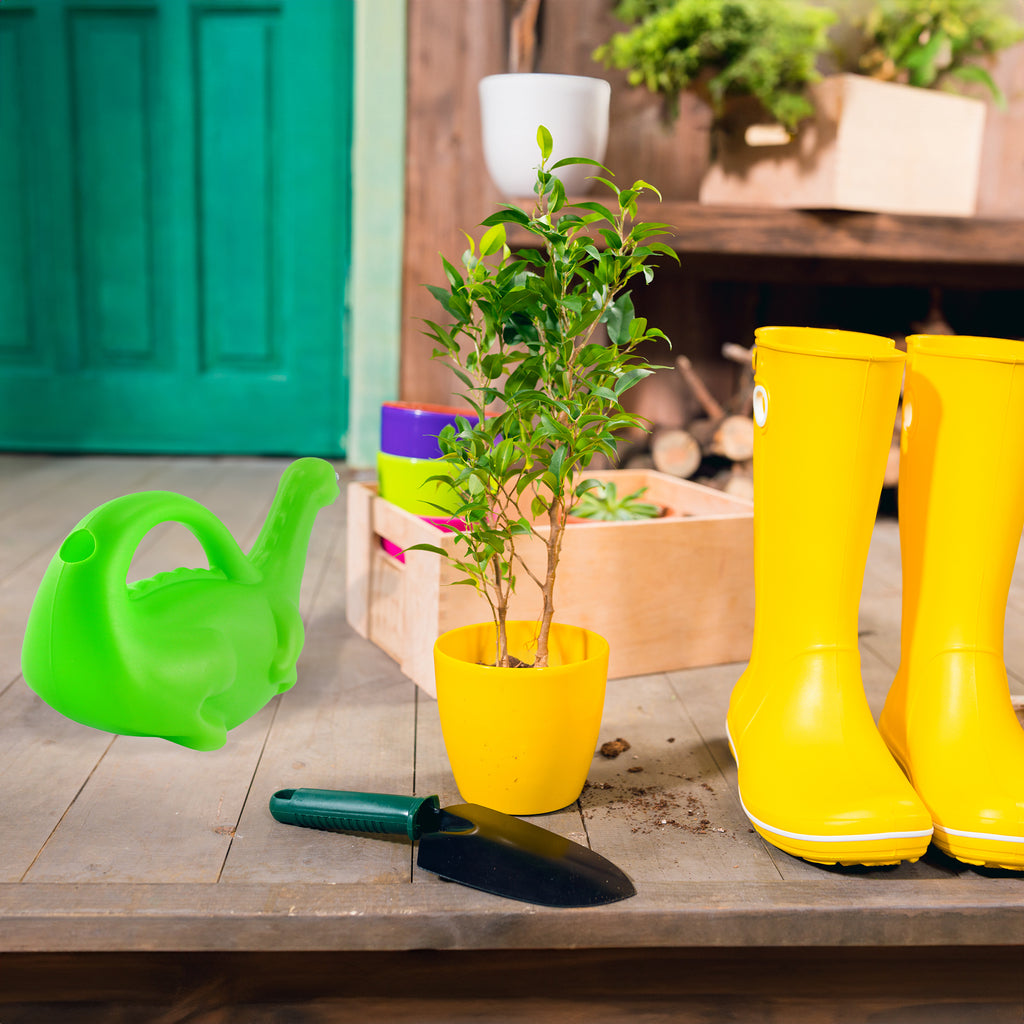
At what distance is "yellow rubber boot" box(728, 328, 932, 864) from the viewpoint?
0.77m

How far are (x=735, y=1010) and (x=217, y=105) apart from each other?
94.0 inches

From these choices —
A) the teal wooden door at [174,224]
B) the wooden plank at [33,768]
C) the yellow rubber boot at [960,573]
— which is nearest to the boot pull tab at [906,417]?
the yellow rubber boot at [960,573]

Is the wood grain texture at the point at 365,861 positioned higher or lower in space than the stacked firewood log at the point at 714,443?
lower

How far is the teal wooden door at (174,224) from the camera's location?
2.46m

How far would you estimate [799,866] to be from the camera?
2.62ft

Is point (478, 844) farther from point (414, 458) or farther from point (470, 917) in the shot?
point (414, 458)

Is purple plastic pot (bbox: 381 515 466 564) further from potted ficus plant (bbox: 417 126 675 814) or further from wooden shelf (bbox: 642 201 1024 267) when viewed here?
wooden shelf (bbox: 642 201 1024 267)

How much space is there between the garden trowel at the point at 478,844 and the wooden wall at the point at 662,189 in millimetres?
1625

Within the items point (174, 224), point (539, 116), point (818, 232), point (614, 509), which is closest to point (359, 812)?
point (614, 509)


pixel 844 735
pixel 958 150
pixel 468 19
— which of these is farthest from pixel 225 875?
pixel 468 19

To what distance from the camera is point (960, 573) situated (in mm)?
854

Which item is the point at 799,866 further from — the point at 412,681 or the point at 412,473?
the point at 412,473

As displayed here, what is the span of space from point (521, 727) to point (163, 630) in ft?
1.05

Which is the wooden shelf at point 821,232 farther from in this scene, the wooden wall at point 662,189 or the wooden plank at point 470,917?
the wooden plank at point 470,917
